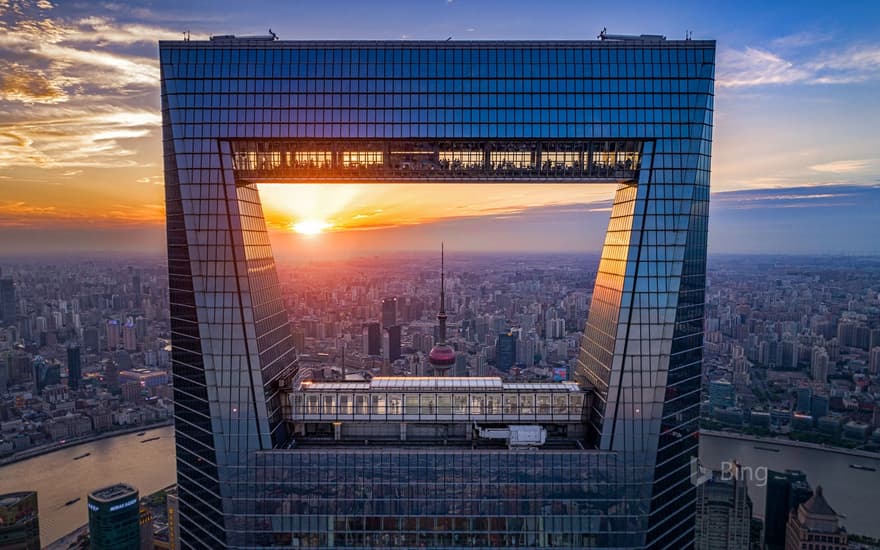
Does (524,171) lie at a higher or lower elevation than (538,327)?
higher

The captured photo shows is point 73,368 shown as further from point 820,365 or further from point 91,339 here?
point 820,365

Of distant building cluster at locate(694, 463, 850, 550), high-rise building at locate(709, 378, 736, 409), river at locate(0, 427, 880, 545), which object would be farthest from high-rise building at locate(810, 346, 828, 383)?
distant building cluster at locate(694, 463, 850, 550)

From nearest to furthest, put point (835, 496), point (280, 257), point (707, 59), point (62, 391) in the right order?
point (707, 59) → point (835, 496) → point (62, 391) → point (280, 257)

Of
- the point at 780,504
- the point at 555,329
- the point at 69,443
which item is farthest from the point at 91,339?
the point at 780,504

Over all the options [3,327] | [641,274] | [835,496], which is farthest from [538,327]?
[3,327]

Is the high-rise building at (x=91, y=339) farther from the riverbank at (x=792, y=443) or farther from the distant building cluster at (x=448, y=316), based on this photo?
the riverbank at (x=792, y=443)

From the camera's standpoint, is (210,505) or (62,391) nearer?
(210,505)

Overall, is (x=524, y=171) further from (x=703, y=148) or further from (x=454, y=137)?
(x=703, y=148)
